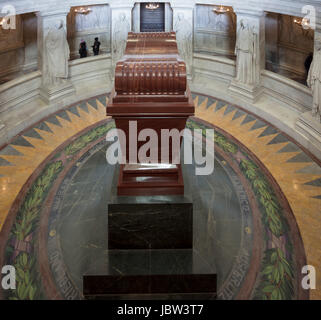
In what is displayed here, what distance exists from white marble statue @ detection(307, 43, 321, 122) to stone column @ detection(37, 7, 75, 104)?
19.2 feet

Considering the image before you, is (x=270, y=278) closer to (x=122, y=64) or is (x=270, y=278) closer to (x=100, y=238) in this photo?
(x=100, y=238)

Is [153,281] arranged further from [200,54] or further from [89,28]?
[89,28]

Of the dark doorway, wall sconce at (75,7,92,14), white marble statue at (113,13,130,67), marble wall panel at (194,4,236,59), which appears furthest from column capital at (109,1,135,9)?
marble wall panel at (194,4,236,59)

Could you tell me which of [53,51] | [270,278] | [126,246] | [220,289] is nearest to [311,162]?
[270,278]

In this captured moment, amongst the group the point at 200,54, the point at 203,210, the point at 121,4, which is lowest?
the point at 203,210

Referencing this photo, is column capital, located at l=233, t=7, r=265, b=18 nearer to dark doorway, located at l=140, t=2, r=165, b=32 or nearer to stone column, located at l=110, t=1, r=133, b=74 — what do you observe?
stone column, located at l=110, t=1, r=133, b=74

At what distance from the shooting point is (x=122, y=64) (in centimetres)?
389

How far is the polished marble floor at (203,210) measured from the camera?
14.7 feet

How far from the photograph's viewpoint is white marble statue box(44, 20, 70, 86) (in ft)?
30.0

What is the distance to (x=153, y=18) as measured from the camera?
13305 millimetres

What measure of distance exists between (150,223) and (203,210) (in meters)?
1.49

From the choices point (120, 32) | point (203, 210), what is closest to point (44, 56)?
point (120, 32)

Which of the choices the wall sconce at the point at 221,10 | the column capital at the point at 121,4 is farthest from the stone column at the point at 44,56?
the wall sconce at the point at 221,10

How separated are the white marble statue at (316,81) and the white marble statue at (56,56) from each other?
19.2 ft
